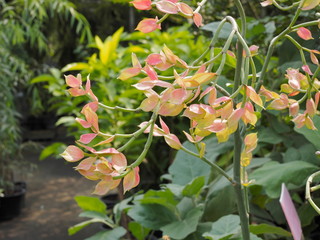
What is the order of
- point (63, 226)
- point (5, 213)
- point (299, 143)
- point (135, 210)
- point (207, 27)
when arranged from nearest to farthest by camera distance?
point (207, 27)
point (135, 210)
point (299, 143)
point (63, 226)
point (5, 213)

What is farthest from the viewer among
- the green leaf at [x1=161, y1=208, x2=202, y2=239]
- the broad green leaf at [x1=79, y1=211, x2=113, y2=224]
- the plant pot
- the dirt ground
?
the plant pot

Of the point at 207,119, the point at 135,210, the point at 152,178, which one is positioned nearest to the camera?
the point at 207,119

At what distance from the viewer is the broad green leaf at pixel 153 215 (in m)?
0.98

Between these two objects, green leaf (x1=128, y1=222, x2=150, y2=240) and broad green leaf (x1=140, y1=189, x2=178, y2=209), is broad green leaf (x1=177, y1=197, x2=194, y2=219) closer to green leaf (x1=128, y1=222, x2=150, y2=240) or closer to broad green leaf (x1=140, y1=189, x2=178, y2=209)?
broad green leaf (x1=140, y1=189, x2=178, y2=209)

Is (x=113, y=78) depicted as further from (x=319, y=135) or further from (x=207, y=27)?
(x=319, y=135)

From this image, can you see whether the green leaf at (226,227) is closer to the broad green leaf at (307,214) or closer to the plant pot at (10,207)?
the broad green leaf at (307,214)

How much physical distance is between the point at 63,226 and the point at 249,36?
236 cm

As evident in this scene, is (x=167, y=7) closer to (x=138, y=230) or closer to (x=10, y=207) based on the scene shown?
(x=138, y=230)

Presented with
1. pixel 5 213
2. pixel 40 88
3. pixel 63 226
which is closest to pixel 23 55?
pixel 40 88

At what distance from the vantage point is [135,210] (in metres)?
1.00

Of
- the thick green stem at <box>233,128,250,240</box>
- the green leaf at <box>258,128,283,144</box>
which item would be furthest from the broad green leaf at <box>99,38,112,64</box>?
the thick green stem at <box>233,128,250,240</box>

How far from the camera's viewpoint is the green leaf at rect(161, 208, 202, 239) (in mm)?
887

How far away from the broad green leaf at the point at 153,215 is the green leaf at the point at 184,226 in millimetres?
44

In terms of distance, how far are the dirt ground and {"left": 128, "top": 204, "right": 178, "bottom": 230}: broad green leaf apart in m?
1.45
